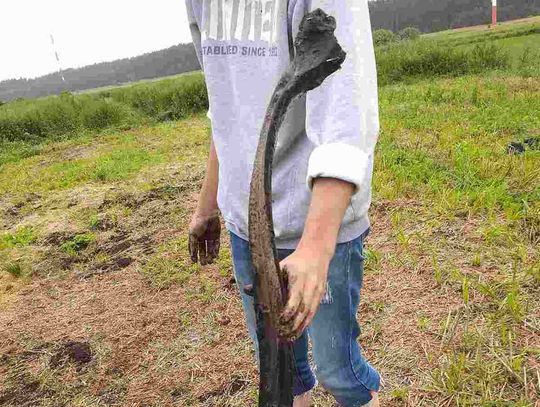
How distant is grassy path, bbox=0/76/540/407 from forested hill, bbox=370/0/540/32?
140 feet

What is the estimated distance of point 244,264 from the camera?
4.56ft

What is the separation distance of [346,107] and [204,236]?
2.80 feet

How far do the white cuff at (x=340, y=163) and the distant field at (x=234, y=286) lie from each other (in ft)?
5.05

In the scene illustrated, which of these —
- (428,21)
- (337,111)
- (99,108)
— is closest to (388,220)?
(337,111)

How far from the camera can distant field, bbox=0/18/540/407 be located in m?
2.29

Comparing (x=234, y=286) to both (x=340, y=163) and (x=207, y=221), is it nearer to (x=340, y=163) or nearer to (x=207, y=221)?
(x=207, y=221)

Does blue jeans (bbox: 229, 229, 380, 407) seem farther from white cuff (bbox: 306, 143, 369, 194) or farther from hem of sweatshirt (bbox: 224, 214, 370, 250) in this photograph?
white cuff (bbox: 306, 143, 369, 194)

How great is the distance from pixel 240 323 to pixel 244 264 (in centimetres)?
166

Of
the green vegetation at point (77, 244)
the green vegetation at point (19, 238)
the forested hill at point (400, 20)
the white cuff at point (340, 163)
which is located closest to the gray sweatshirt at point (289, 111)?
Result: the white cuff at point (340, 163)

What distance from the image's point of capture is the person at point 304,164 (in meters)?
0.83

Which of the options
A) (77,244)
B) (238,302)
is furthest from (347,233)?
(77,244)

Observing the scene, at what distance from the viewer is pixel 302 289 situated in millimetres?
756

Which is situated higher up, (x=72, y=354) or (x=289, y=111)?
(x=289, y=111)

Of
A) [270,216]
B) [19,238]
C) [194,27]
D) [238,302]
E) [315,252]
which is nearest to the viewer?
[270,216]
